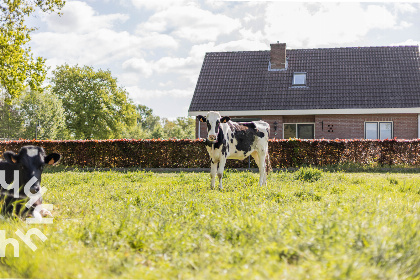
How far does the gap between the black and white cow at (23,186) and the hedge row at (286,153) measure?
498 inches

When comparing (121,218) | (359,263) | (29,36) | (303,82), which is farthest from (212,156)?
(303,82)

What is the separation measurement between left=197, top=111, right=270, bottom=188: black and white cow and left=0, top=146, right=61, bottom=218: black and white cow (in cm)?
457

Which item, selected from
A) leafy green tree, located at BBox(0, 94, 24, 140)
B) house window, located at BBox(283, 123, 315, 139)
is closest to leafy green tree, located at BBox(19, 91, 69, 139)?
leafy green tree, located at BBox(0, 94, 24, 140)

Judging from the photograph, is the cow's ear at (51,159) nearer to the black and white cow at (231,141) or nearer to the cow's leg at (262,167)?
the black and white cow at (231,141)

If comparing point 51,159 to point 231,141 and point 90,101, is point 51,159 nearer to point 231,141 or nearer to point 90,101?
point 231,141

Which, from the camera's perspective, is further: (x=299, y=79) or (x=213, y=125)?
(x=299, y=79)

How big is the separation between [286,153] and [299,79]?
9688 mm

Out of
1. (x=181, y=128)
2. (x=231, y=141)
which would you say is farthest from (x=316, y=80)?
(x=181, y=128)

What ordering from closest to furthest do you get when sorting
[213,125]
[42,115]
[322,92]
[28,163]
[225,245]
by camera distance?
[225,245] < [28,163] < [213,125] < [322,92] < [42,115]

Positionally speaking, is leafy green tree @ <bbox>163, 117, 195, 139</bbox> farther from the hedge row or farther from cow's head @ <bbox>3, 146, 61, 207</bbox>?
cow's head @ <bbox>3, 146, 61, 207</bbox>

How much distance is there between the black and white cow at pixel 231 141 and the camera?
10109mm

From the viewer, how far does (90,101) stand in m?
53.3

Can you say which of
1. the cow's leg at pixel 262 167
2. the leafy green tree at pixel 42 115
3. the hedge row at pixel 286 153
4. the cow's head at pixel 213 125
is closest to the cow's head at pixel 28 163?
the cow's head at pixel 213 125

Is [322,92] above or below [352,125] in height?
above
